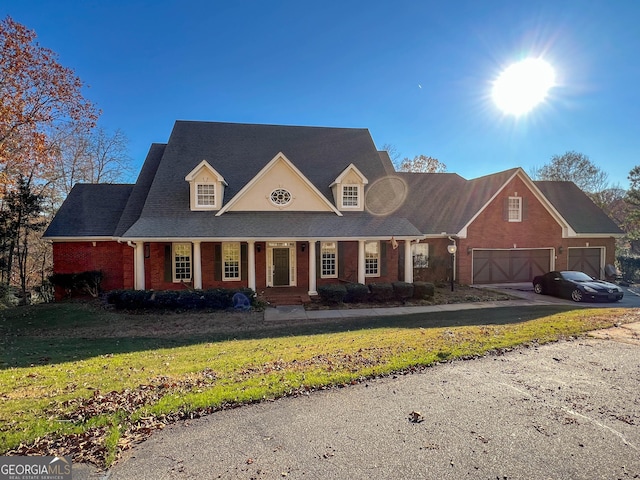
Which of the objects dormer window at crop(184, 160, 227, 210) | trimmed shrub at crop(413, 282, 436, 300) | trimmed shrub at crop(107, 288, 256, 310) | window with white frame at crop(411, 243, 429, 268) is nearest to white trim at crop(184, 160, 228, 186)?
dormer window at crop(184, 160, 227, 210)

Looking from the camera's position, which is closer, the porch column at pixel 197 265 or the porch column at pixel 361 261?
the porch column at pixel 197 265

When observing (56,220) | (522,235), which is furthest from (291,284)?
(522,235)

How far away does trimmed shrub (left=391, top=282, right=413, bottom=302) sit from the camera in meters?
15.0

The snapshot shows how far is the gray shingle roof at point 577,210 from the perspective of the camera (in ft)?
70.1

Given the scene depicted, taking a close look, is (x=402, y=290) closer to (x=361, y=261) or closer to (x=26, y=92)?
(x=361, y=261)

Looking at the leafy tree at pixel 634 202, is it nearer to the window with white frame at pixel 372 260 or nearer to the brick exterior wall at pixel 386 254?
the brick exterior wall at pixel 386 254

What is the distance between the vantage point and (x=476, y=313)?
12523mm

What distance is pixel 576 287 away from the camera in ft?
51.9

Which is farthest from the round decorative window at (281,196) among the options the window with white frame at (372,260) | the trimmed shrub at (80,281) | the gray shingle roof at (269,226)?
the trimmed shrub at (80,281)

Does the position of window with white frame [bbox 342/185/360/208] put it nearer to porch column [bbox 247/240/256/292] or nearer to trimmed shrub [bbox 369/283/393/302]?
trimmed shrub [bbox 369/283/393/302]

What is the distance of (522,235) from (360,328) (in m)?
14.8

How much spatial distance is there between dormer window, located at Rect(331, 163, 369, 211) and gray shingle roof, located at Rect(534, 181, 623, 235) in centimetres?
1414

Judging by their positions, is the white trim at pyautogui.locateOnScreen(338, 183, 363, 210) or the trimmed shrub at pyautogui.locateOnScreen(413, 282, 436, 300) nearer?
the trimmed shrub at pyautogui.locateOnScreen(413, 282, 436, 300)

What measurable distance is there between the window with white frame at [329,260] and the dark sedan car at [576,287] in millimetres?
10657
